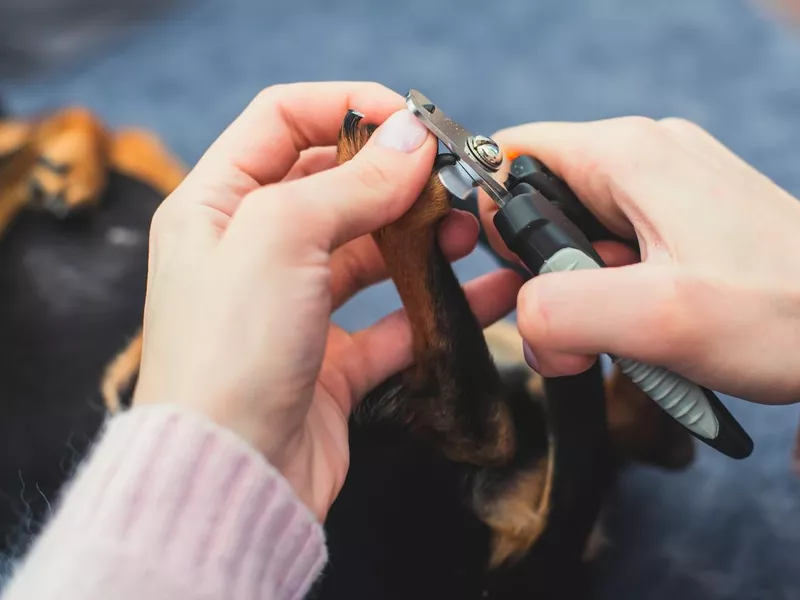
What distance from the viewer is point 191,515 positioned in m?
0.36

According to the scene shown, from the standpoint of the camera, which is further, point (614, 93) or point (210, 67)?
point (210, 67)

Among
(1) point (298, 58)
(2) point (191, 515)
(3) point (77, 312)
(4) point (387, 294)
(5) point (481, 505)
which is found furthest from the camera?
(1) point (298, 58)

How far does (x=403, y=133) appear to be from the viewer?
0.45m

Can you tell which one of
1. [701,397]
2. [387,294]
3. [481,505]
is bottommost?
[387,294]

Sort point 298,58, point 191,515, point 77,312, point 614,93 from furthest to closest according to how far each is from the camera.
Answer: point 298,58
point 614,93
point 77,312
point 191,515

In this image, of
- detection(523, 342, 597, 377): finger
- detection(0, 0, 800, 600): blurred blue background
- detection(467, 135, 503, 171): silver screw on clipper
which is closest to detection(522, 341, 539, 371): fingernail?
detection(523, 342, 597, 377): finger

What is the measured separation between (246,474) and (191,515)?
0.03 m

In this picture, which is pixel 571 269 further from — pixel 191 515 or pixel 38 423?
pixel 38 423

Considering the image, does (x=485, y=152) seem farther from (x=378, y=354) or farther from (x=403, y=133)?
(x=378, y=354)

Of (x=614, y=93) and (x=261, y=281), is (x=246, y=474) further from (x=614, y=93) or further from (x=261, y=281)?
(x=614, y=93)

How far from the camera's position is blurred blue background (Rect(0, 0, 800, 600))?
1.05m

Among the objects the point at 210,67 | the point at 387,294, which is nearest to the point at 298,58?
the point at 210,67

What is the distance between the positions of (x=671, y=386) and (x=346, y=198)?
0.21 meters

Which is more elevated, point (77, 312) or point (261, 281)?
point (261, 281)
